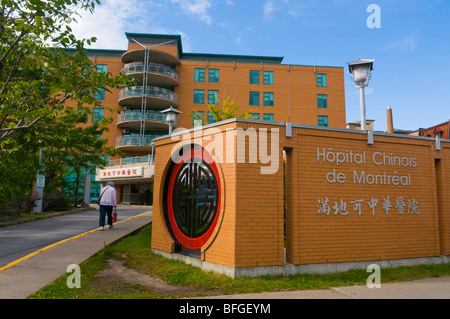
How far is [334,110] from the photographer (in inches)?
1716

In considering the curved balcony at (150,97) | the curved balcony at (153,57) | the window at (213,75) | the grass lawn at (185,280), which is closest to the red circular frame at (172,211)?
the grass lawn at (185,280)

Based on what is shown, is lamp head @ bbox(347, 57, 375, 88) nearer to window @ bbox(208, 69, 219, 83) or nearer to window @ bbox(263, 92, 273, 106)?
window @ bbox(263, 92, 273, 106)

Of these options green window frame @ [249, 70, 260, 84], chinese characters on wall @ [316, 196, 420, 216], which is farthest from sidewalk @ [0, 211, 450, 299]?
green window frame @ [249, 70, 260, 84]

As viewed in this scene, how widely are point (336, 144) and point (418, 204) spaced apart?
257cm

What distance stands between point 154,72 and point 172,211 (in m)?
34.4

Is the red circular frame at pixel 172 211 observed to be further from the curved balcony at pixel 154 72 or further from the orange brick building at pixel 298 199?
the curved balcony at pixel 154 72

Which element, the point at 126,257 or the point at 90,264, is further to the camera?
the point at 126,257

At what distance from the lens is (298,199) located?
6.77m

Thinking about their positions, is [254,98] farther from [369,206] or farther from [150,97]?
[369,206]

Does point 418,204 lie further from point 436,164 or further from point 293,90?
point 293,90

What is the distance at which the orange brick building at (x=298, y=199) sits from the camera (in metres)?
6.40

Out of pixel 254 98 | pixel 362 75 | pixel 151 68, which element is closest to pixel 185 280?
pixel 362 75
